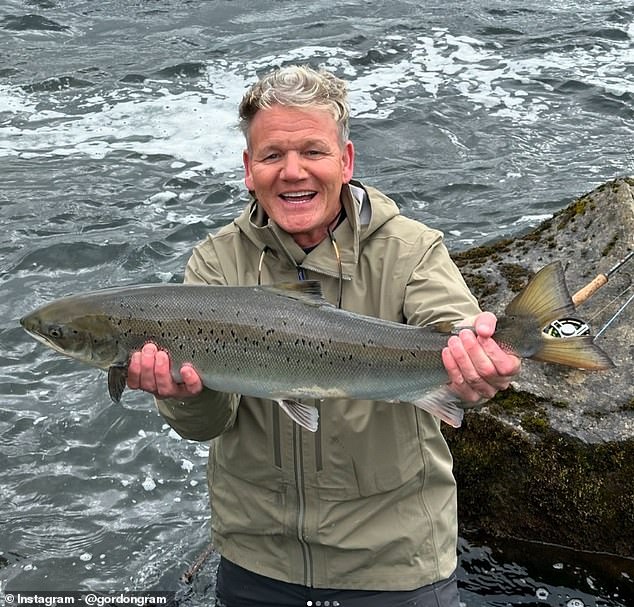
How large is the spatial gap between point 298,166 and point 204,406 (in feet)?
3.33

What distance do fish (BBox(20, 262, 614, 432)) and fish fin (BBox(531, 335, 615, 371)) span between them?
15cm

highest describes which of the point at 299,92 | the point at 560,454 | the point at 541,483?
the point at 299,92

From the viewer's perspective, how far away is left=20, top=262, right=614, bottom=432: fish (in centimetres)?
327

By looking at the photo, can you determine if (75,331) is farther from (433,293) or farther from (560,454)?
(560,454)

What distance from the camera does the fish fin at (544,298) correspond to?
10.2 ft

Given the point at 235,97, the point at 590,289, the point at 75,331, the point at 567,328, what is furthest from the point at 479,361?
the point at 235,97

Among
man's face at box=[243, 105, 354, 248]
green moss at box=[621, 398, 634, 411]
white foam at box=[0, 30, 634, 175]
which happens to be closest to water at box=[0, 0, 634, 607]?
white foam at box=[0, 30, 634, 175]

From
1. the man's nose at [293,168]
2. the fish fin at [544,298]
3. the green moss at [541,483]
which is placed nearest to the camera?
the fish fin at [544,298]

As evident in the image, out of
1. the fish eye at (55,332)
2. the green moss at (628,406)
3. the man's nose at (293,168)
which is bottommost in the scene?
the green moss at (628,406)

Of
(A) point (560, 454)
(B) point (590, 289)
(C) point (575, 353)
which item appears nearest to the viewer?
(C) point (575, 353)

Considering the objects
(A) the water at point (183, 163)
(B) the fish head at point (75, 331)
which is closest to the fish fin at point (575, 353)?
(B) the fish head at point (75, 331)

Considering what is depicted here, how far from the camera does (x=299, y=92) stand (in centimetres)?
349

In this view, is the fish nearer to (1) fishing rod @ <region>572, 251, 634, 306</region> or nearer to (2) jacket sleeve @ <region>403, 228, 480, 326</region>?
(2) jacket sleeve @ <region>403, 228, 480, 326</region>

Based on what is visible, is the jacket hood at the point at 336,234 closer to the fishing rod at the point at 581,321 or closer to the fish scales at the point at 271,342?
the fish scales at the point at 271,342
